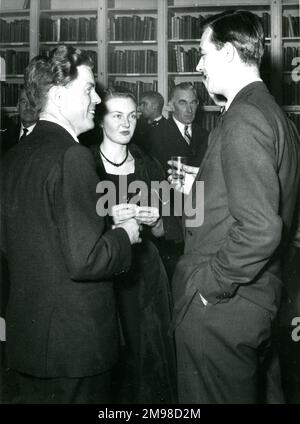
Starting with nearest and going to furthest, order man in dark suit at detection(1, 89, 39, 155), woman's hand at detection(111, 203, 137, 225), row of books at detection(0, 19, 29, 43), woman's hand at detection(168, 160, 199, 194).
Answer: woman's hand at detection(111, 203, 137, 225) → woman's hand at detection(168, 160, 199, 194) → man in dark suit at detection(1, 89, 39, 155) → row of books at detection(0, 19, 29, 43)

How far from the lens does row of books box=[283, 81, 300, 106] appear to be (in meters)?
5.61

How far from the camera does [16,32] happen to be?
6.04m

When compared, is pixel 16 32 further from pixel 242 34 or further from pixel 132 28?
pixel 242 34

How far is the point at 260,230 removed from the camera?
1.35 m

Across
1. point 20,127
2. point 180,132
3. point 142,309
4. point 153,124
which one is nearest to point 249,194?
point 142,309

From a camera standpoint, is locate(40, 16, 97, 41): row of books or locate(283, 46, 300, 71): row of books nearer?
locate(283, 46, 300, 71): row of books

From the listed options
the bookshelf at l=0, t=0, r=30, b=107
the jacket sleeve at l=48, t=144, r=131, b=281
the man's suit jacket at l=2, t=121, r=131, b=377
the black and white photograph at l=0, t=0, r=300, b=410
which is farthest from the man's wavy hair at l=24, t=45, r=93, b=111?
the bookshelf at l=0, t=0, r=30, b=107

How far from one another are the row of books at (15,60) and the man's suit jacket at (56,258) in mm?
5035

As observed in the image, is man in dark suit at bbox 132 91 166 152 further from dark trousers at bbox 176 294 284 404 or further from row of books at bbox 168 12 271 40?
dark trousers at bbox 176 294 284 404

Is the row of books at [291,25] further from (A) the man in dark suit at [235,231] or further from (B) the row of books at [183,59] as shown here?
(A) the man in dark suit at [235,231]

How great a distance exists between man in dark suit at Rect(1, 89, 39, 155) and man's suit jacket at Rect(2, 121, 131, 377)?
2.84 meters
